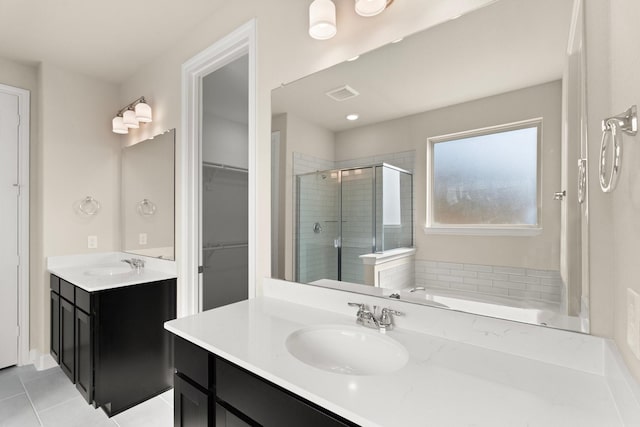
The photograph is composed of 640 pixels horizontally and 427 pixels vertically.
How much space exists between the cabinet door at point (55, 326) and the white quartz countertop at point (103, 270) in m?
0.22

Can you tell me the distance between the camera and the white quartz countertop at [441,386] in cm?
67

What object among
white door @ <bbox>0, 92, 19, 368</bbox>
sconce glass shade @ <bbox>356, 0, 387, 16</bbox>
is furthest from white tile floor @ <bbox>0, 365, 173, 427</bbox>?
sconce glass shade @ <bbox>356, 0, 387, 16</bbox>

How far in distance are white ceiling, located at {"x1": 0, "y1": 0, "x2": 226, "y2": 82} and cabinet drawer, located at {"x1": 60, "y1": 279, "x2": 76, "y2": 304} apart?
174 centimetres

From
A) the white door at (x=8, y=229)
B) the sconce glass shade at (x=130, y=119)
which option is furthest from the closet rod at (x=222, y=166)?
the white door at (x=8, y=229)

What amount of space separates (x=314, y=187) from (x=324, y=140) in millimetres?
230

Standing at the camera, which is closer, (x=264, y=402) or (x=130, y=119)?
(x=264, y=402)

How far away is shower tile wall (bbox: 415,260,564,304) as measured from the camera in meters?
0.96

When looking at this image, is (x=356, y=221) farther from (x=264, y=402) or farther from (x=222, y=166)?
(x=222, y=166)

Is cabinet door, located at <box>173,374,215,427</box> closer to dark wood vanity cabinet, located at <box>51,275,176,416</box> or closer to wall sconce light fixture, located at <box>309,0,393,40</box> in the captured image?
dark wood vanity cabinet, located at <box>51,275,176,416</box>

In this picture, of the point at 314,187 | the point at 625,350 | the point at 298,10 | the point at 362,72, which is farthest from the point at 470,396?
the point at 298,10

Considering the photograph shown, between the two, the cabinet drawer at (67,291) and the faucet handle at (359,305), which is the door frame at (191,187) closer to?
the cabinet drawer at (67,291)

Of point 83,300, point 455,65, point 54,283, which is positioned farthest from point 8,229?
point 455,65

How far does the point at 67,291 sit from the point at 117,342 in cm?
62

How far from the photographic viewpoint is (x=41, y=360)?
2.57m
